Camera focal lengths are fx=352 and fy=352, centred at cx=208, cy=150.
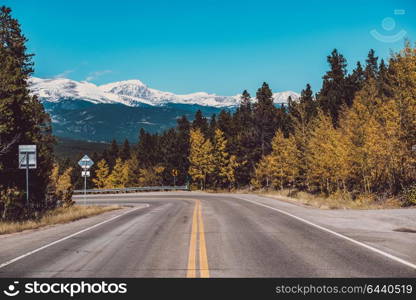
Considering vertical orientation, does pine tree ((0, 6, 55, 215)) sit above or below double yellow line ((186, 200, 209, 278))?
above

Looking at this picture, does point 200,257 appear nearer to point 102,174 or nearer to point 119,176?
point 119,176

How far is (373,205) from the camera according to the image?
788 inches

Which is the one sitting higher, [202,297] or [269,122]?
[269,122]

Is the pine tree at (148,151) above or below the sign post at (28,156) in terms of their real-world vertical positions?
above

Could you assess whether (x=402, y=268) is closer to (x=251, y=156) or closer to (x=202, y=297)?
(x=202, y=297)

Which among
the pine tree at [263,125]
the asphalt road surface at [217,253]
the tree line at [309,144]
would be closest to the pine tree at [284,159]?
the tree line at [309,144]

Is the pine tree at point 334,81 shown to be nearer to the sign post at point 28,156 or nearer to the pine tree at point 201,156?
the pine tree at point 201,156

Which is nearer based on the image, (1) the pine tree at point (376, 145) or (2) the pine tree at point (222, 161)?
(1) the pine tree at point (376, 145)

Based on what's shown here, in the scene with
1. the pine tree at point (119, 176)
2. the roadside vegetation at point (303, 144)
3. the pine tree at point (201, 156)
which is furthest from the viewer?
the pine tree at point (119, 176)

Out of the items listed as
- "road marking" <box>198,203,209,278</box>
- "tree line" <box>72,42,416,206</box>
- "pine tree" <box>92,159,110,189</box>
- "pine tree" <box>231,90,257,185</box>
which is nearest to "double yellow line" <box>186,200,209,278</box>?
"road marking" <box>198,203,209,278</box>

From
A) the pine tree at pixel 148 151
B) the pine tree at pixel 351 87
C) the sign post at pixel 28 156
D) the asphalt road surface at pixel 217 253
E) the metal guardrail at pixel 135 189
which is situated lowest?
the metal guardrail at pixel 135 189

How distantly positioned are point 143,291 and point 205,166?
61.0 m

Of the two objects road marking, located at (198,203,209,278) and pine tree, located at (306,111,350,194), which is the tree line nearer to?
pine tree, located at (306,111,350,194)

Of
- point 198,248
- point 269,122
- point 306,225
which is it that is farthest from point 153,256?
point 269,122
